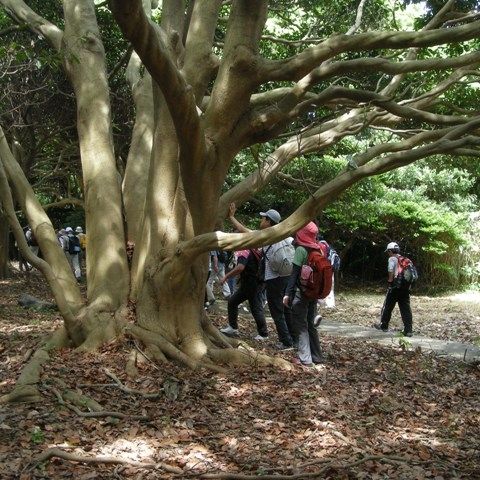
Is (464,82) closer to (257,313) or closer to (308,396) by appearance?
(257,313)

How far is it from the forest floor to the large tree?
59 cm

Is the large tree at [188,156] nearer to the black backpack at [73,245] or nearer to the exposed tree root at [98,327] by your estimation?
the exposed tree root at [98,327]

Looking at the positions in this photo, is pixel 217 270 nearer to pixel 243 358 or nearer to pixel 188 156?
pixel 243 358

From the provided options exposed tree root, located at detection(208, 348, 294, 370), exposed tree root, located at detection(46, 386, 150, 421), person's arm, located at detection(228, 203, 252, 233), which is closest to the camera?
exposed tree root, located at detection(46, 386, 150, 421)

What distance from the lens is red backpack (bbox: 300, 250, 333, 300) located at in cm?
769

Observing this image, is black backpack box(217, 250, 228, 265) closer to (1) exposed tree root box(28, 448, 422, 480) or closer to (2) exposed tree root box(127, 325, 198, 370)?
(2) exposed tree root box(127, 325, 198, 370)

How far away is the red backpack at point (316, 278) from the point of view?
769 cm

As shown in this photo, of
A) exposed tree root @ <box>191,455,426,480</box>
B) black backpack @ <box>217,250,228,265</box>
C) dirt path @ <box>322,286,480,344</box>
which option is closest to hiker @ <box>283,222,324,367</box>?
exposed tree root @ <box>191,455,426,480</box>

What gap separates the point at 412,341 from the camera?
1066cm

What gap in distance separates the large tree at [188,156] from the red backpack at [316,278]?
1.06m

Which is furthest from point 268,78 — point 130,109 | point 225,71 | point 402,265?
point 130,109

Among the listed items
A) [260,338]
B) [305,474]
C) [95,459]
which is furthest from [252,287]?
[95,459]

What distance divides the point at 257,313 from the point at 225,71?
12.7 feet

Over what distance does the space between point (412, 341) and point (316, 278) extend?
3751mm
